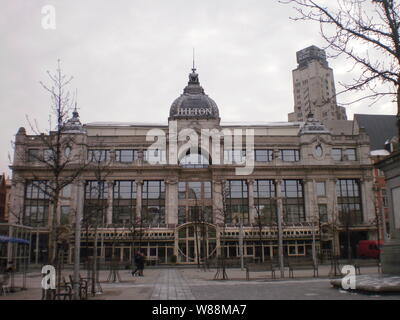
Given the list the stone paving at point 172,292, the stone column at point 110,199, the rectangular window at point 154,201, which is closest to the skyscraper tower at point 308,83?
the rectangular window at point 154,201

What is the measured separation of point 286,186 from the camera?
2707 inches

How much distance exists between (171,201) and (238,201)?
10791 millimetres

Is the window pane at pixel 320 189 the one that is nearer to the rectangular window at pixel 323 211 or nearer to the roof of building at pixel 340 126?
the rectangular window at pixel 323 211

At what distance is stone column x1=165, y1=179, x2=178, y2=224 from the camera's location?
64.2 meters

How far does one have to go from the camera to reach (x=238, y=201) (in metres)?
66.9

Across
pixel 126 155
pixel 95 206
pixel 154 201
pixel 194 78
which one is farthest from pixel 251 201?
pixel 95 206

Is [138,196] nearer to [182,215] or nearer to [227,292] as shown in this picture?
[182,215]

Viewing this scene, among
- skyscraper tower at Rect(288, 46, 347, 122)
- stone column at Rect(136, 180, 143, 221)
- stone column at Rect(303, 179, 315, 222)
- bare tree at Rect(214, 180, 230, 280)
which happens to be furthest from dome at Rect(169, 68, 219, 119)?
skyscraper tower at Rect(288, 46, 347, 122)

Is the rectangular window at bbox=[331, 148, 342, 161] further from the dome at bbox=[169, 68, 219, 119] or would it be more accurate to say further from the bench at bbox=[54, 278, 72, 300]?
the bench at bbox=[54, 278, 72, 300]
